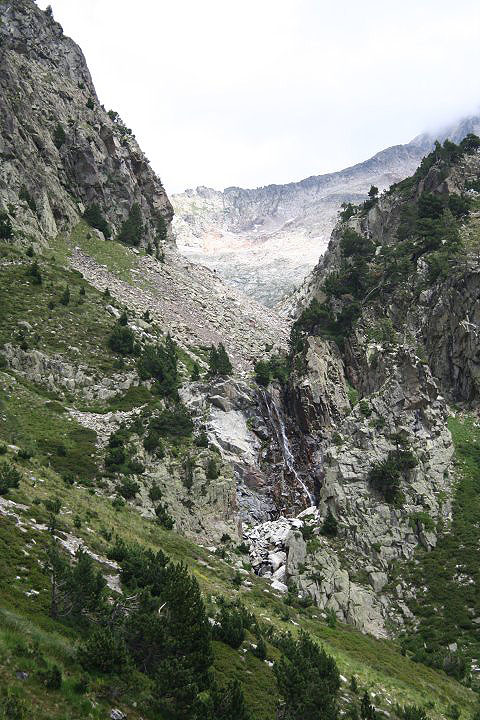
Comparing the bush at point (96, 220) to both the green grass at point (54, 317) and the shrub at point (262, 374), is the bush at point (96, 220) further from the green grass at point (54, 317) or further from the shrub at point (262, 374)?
the shrub at point (262, 374)

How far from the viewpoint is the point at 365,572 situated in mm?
37281

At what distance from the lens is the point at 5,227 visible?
57.4 metres

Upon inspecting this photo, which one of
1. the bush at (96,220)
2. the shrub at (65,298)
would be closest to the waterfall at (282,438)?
the shrub at (65,298)

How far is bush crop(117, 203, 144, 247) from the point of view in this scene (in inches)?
3031

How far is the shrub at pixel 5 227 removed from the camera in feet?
188

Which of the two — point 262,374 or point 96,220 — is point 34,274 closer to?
point 96,220

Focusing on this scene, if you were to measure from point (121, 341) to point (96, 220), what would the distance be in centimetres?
2983

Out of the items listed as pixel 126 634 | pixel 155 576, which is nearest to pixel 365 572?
pixel 155 576

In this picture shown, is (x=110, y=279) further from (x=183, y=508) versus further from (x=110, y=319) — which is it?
(x=183, y=508)

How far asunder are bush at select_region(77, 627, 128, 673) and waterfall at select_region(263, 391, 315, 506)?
1359 inches

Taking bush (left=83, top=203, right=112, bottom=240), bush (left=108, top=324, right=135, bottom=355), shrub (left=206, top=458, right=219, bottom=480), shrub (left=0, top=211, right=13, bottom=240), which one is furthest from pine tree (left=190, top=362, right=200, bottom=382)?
bush (left=83, top=203, right=112, bottom=240)

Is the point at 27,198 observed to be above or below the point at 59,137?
below

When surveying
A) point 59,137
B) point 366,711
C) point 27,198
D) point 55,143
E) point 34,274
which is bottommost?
point 366,711

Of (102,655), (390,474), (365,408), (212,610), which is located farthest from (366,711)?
(365,408)
